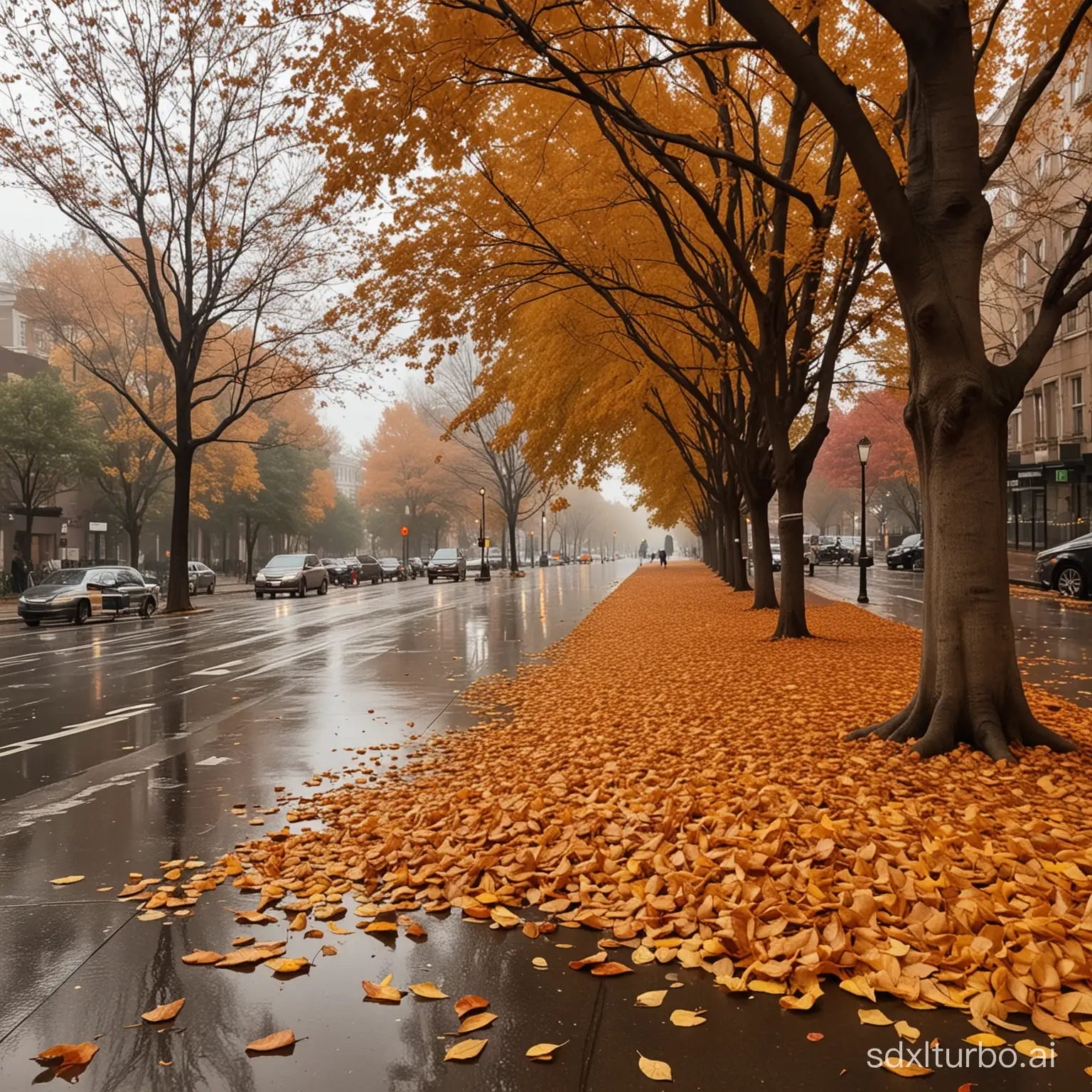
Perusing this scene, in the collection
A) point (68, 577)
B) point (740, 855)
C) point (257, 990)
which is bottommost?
point (257, 990)

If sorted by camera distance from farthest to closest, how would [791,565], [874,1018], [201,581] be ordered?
[201,581], [791,565], [874,1018]

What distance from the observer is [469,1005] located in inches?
127

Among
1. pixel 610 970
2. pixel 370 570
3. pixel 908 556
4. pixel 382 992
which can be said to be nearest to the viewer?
pixel 382 992

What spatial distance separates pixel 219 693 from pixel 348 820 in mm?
6384

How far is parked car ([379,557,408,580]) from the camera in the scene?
62469 mm

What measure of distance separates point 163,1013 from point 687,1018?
5.86 feet

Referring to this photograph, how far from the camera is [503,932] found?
3922 mm

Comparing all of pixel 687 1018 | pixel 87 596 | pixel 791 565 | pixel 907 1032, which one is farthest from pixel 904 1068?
pixel 87 596

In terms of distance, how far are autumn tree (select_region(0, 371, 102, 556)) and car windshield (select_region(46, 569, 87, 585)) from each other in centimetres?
1083

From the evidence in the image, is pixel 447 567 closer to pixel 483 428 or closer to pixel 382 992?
pixel 483 428

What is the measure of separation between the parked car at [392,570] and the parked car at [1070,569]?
43.1 meters

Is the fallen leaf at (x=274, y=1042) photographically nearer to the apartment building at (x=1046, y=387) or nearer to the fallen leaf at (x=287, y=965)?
the fallen leaf at (x=287, y=965)

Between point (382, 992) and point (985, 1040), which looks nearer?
point (985, 1040)

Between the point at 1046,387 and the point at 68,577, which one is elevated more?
the point at 1046,387
